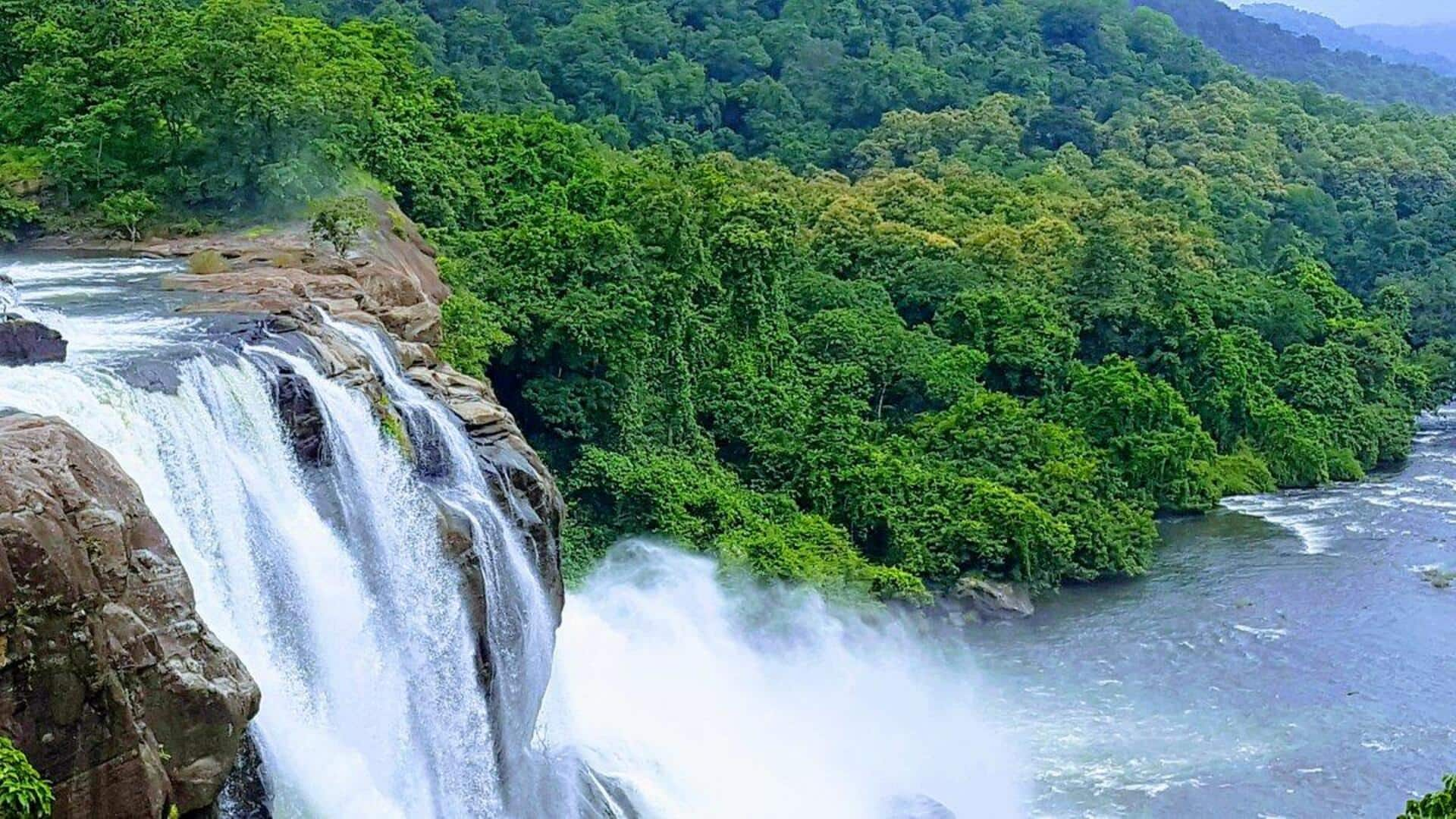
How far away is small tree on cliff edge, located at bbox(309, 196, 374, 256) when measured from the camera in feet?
71.2

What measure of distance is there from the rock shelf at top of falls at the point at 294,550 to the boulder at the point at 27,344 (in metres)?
0.32

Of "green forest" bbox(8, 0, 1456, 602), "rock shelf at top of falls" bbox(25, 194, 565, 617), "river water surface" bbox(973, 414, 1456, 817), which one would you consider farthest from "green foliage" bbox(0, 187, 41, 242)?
"river water surface" bbox(973, 414, 1456, 817)

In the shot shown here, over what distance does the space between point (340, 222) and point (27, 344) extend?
8.38 meters

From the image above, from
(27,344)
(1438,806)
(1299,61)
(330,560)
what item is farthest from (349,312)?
(1299,61)

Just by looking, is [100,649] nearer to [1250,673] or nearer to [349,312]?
[349,312]

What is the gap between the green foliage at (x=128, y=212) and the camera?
22.3m

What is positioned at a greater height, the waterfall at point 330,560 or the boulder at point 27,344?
the boulder at point 27,344

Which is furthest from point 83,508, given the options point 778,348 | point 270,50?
point 778,348

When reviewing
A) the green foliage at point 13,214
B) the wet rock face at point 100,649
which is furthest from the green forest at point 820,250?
the wet rock face at point 100,649

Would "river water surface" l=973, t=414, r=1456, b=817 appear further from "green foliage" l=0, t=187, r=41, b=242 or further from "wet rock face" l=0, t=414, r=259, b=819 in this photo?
"green foliage" l=0, t=187, r=41, b=242

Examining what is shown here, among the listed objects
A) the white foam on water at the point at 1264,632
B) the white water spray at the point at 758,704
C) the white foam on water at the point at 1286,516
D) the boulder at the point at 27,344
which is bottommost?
the white foam on water at the point at 1286,516

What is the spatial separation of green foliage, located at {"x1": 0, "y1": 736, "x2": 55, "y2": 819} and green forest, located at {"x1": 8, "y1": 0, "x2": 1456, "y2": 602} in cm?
1453

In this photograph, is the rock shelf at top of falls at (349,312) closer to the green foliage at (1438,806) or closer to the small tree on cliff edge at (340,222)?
the small tree on cliff edge at (340,222)

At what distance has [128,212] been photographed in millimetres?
22406
